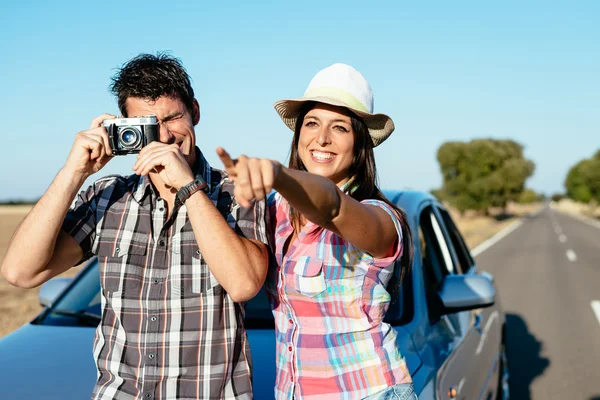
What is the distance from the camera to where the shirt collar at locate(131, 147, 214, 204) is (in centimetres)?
194

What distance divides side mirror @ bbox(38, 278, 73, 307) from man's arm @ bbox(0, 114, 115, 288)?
157 centimetres

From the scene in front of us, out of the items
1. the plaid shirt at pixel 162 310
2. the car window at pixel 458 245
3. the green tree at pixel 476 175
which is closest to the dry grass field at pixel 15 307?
the car window at pixel 458 245

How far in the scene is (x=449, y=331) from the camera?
309 cm

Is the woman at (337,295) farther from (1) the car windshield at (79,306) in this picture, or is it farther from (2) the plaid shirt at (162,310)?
(1) the car windshield at (79,306)

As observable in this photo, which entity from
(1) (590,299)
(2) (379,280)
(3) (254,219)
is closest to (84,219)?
(3) (254,219)

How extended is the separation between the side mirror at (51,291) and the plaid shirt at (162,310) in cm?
163

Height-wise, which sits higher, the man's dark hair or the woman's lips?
the man's dark hair

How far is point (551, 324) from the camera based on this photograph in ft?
26.0

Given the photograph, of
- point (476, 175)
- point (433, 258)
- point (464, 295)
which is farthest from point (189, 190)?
point (476, 175)

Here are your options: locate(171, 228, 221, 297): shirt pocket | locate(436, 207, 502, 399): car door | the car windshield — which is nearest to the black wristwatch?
locate(171, 228, 221, 297): shirt pocket

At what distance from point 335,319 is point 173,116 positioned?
81 centimetres

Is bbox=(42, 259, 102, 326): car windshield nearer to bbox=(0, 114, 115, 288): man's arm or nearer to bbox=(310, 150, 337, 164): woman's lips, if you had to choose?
bbox=(0, 114, 115, 288): man's arm

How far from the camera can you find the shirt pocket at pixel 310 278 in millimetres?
1795

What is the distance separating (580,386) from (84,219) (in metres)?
4.84
